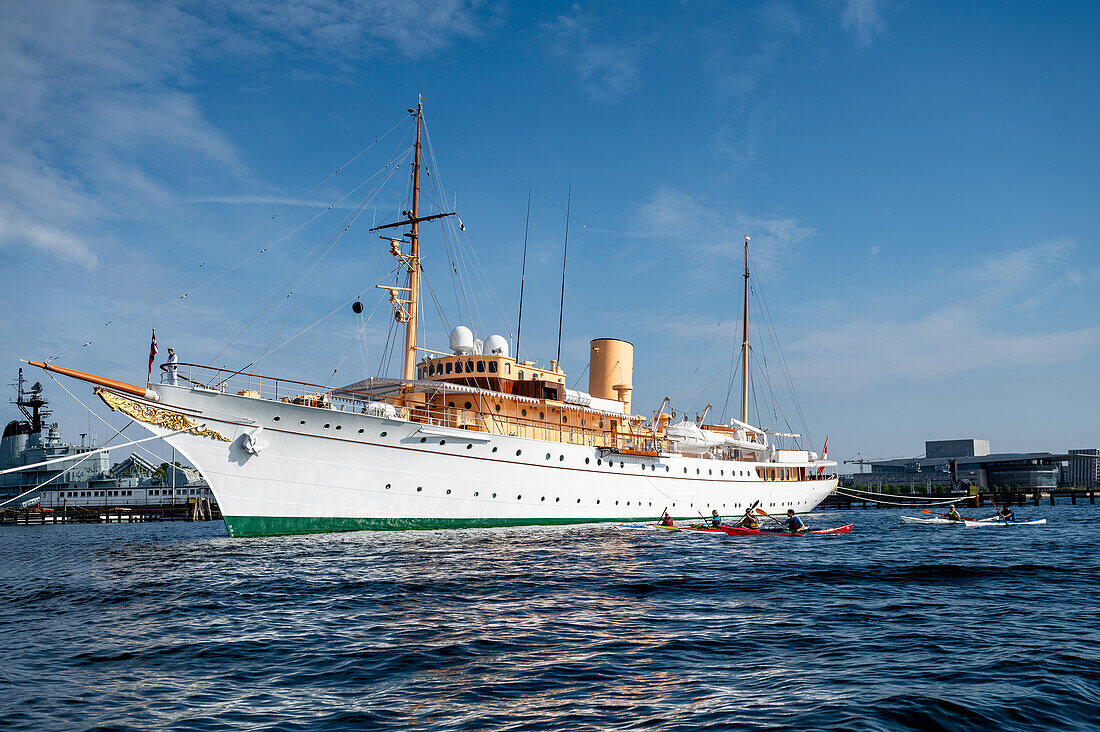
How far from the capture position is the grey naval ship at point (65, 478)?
73.4m

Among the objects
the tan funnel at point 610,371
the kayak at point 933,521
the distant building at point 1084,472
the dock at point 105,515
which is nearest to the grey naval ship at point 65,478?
the dock at point 105,515

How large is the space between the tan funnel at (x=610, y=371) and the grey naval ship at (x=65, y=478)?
50.9 meters

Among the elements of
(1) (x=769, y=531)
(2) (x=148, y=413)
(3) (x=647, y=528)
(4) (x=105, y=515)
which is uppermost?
(2) (x=148, y=413)

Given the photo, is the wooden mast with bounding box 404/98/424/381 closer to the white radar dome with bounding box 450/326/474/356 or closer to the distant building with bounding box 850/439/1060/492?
the white radar dome with bounding box 450/326/474/356

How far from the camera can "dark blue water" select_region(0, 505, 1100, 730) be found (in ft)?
23.5

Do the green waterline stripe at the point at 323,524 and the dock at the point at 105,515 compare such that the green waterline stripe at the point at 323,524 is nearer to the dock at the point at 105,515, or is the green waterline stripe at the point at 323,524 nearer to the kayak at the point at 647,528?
the kayak at the point at 647,528

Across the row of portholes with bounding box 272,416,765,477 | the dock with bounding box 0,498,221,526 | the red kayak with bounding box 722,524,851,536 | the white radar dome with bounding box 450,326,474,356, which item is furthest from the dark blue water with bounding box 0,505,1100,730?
the dock with bounding box 0,498,221,526

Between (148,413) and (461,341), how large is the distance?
14244 mm

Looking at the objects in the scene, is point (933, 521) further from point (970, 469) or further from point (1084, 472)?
point (1084, 472)

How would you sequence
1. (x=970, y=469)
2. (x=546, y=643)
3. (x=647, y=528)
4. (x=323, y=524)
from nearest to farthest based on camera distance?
(x=546, y=643), (x=323, y=524), (x=647, y=528), (x=970, y=469)

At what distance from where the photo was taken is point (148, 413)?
22969mm

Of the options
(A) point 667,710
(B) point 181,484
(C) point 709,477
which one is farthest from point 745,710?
(B) point 181,484

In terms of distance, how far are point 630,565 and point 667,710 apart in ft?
38.9

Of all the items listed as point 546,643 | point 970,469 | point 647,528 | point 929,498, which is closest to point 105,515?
point 647,528
